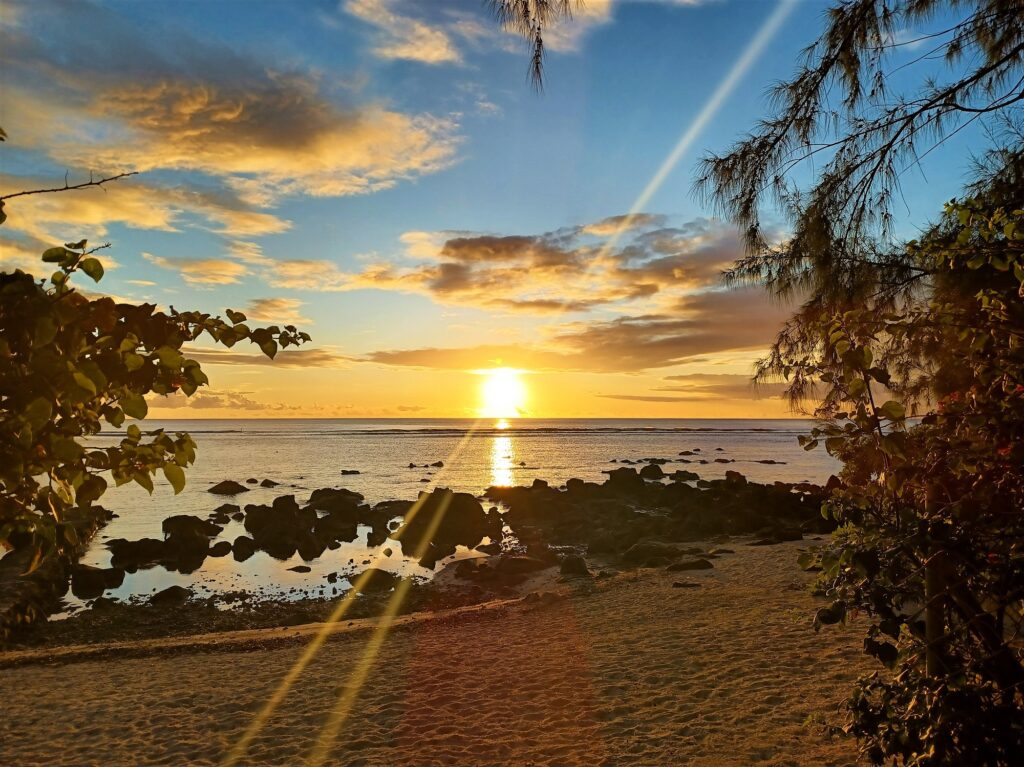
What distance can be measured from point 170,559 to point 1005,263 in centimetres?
2472

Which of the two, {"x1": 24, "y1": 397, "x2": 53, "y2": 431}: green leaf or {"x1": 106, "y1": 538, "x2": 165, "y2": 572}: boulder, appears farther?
{"x1": 106, "y1": 538, "x2": 165, "y2": 572}: boulder

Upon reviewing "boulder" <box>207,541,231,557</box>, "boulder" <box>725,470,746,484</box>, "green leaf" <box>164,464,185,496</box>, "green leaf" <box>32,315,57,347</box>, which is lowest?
"boulder" <box>207,541,231,557</box>

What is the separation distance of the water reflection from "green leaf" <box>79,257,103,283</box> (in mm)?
44471

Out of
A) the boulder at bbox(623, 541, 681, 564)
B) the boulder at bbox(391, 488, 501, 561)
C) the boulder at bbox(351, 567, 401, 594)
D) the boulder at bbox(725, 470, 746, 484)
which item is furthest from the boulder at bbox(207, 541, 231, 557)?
the boulder at bbox(725, 470, 746, 484)

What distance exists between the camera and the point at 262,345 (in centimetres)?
241

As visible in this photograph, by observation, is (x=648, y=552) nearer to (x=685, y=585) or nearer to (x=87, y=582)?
Result: (x=685, y=585)

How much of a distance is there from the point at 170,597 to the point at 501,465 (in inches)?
1969

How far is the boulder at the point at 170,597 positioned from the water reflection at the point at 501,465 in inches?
1164

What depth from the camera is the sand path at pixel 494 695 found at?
7.29 metres

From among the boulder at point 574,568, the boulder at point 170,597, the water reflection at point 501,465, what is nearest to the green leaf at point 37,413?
the boulder at point 574,568

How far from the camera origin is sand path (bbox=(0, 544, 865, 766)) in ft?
23.9

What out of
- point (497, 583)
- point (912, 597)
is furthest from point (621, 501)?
point (912, 597)

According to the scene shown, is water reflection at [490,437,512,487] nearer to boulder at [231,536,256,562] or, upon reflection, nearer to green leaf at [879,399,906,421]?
boulder at [231,536,256,562]

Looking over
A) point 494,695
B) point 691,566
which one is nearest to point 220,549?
point 691,566
